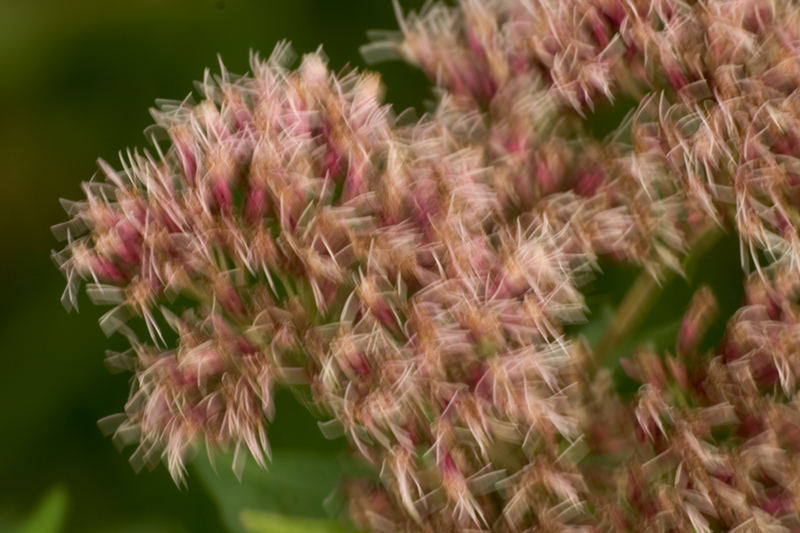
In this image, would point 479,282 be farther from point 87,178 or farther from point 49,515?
point 87,178

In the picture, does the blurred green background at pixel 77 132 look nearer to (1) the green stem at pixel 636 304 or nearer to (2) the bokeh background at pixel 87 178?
(2) the bokeh background at pixel 87 178

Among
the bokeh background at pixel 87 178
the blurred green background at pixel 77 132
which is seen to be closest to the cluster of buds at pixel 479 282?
the bokeh background at pixel 87 178

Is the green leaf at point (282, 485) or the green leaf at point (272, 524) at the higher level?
the green leaf at point (272, 524)

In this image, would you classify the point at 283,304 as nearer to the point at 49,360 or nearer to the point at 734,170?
the point at 734,170

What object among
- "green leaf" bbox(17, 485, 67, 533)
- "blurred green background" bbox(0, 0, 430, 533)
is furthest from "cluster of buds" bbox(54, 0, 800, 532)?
"blurred green background" bbox(0, 0, 430, 533)

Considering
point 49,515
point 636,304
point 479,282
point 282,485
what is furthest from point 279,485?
point 636,304
